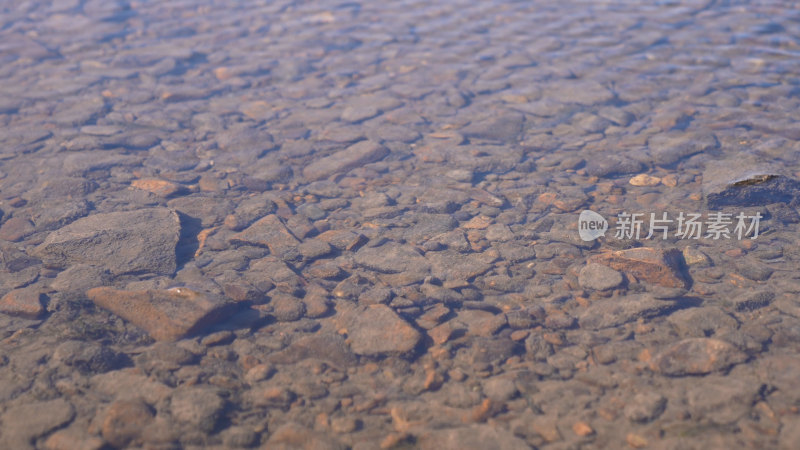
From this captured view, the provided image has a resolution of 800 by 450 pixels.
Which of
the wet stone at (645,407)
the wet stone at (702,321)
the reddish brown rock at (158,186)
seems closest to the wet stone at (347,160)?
Result: the reddish brown rock at (158,186)

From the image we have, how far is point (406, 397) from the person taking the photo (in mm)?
3750

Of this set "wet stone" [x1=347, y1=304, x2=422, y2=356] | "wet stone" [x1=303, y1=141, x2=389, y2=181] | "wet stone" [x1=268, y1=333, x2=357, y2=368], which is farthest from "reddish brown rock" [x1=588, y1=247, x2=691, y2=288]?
"wet stone" [x1=303, y1=141, x2=389, y2=181]

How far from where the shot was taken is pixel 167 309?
14.4 ft

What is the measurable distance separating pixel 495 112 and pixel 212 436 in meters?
5.29

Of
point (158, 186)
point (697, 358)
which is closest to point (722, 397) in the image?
point (697, 358)

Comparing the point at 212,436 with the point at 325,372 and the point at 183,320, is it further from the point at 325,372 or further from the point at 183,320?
the point at 183,320

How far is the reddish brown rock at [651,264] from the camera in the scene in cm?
A: 463

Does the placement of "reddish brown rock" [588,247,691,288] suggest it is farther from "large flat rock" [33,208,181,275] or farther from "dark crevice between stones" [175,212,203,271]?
"large flat rock" [33,208,181,275]

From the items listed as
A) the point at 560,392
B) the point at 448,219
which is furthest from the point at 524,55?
the point at 560,392

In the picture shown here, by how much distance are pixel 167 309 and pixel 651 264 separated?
358cm

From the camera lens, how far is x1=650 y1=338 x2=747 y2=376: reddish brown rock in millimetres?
3754

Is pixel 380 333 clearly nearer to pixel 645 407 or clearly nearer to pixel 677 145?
pixel 645 407

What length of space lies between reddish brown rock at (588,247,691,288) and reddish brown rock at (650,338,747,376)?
76 centimetres

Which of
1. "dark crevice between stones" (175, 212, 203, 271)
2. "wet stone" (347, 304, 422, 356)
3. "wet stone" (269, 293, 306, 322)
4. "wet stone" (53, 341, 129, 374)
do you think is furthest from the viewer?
"dark crevice between stones" (175, 212, 203, 271)
